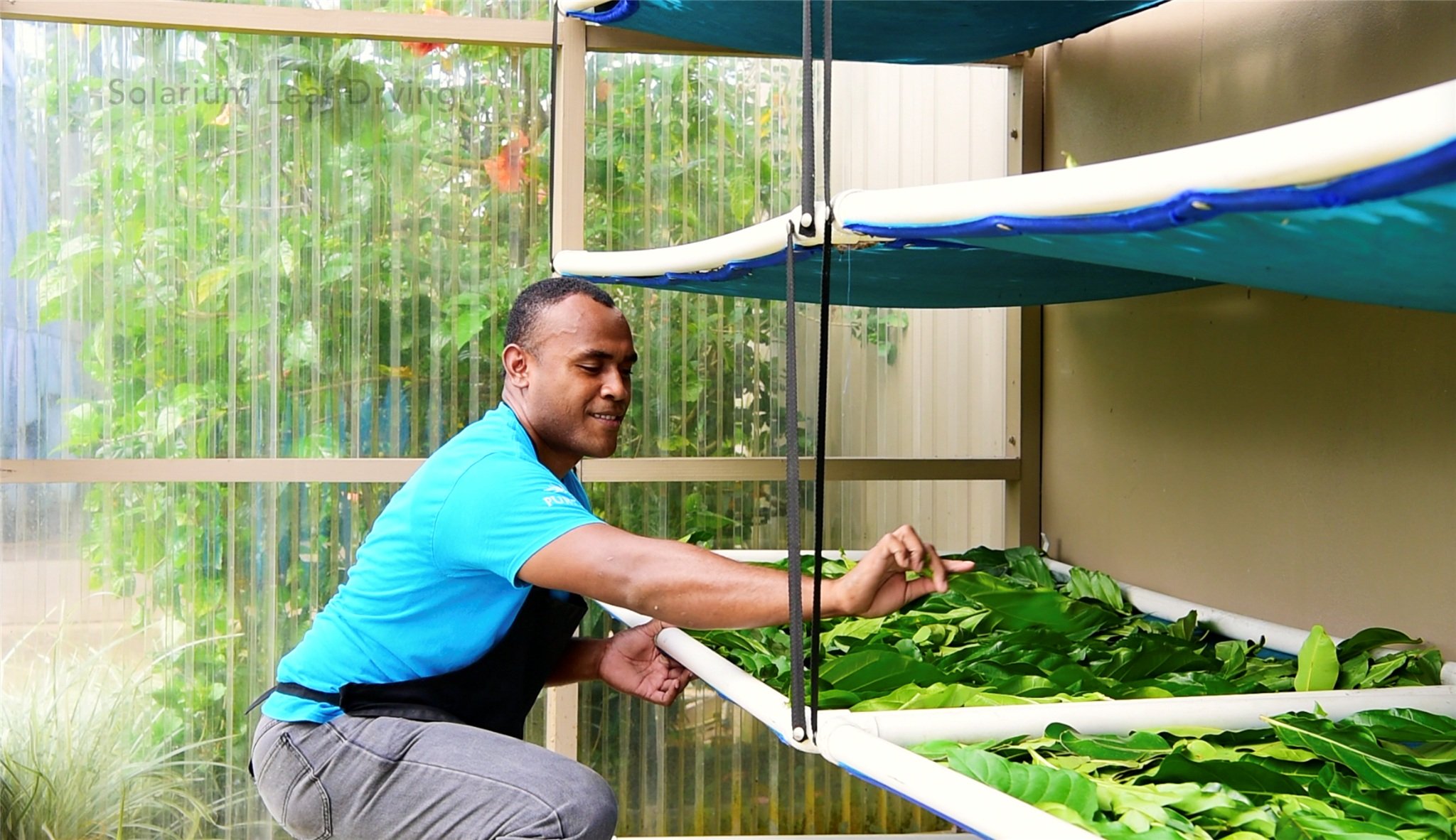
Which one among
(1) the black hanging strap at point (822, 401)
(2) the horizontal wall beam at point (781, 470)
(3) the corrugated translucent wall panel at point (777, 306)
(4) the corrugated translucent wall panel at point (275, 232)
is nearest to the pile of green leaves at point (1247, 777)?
(1) the black hanging strap at point (822, 401)

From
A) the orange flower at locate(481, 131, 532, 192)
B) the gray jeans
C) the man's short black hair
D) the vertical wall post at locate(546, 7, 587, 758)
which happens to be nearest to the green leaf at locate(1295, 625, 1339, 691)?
the gray jeans

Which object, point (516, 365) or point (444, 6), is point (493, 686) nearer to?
point (516, 365)

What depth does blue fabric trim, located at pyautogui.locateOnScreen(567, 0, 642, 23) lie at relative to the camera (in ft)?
8.51

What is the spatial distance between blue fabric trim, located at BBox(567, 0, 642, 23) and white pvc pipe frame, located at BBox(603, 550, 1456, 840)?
1383 millimetres

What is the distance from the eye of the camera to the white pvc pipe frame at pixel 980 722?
3.95ft

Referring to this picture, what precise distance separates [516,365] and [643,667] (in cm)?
57

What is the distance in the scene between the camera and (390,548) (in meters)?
1.96

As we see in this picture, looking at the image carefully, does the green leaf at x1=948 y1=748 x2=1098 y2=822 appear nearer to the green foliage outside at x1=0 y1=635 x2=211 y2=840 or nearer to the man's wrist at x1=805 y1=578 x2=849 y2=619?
the man's wrist at x1=805 y1=578 x2=849 y2=619

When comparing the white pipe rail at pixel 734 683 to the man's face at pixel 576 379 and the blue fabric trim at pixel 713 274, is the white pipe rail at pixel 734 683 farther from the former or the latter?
the blue fabric trim at pixel 713 274

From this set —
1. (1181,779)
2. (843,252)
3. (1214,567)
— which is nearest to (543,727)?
(1214,567)

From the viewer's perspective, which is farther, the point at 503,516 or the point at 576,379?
the point at 576,379

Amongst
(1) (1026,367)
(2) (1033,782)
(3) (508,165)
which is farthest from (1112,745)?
(3) (508,165)

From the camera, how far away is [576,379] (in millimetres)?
2082

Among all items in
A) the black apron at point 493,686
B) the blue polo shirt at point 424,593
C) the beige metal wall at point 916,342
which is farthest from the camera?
the beige metal wall at point 916,342
